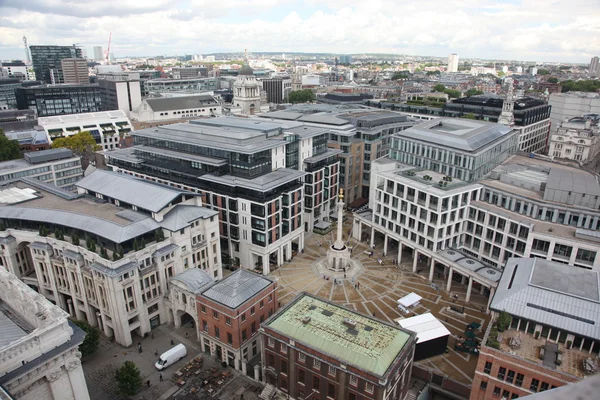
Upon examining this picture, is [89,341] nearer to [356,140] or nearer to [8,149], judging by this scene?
[356,140]

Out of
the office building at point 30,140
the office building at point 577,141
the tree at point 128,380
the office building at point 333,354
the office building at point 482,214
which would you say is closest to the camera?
the office building at point 333,354

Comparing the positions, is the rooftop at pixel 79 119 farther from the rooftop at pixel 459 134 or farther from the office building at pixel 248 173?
the rooftop at pixel 459 134

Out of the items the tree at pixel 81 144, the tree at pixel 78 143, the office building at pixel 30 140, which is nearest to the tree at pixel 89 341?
the tree at pixel 81 144

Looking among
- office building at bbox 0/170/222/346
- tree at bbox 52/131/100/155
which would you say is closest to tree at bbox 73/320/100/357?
office building at bbox 0/170/222/346

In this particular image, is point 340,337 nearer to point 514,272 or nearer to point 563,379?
point 563,379

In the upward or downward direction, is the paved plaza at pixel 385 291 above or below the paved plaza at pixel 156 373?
above

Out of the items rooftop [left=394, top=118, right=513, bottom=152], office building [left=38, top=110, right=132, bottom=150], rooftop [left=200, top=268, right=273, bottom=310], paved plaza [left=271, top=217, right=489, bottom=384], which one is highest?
rooftop [left=394, top=118, right=513, bottom=152]

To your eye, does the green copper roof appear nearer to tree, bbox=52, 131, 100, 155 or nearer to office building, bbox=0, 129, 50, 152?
tree, bbox=52, 131, 100, 155
